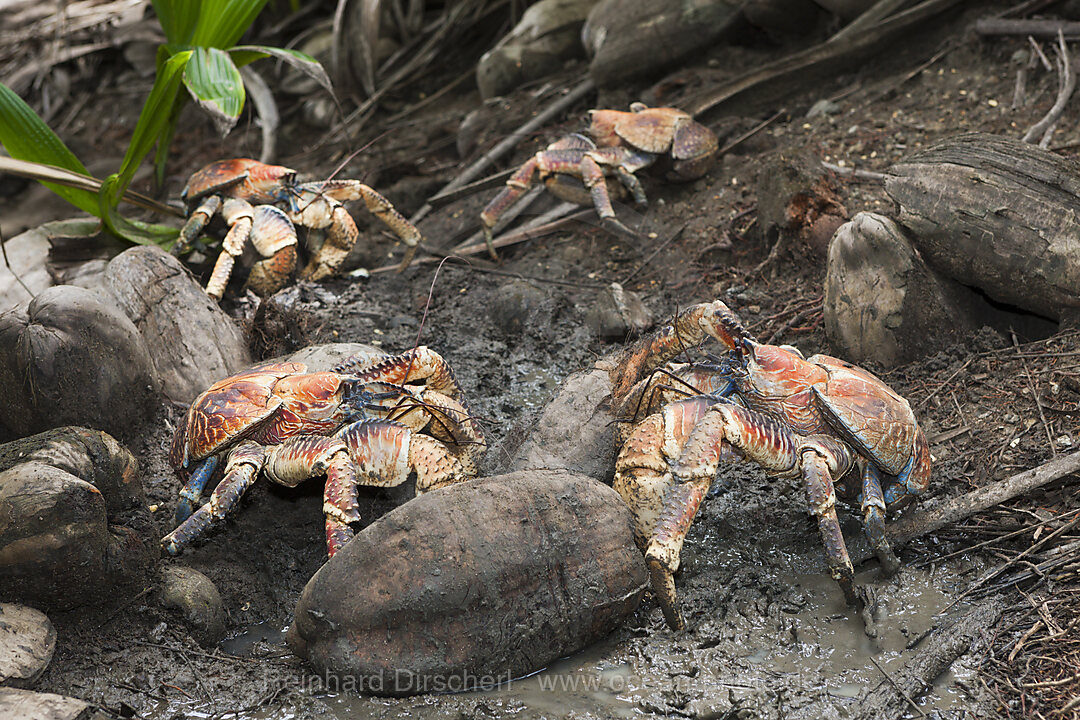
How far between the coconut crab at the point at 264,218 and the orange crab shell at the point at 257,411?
2.21 m

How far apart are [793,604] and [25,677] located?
2.81 meters

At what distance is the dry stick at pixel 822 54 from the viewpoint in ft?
22.4

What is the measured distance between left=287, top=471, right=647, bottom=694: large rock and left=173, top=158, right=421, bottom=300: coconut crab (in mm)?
3459

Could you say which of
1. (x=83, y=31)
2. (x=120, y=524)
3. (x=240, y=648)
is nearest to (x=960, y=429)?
(x=240, y=648)

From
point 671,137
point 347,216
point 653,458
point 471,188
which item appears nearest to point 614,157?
point 671,137

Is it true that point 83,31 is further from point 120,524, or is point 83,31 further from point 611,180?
point 120,524

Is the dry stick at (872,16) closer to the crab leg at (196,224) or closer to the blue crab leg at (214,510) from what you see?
the crab leg at (196,224)

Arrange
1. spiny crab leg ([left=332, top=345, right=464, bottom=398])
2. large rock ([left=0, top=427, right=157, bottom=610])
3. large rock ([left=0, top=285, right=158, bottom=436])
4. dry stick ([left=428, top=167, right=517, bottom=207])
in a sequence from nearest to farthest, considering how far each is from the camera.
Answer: large rock ([left=0, top=427, right=157, bottom=610]), large rock ([left=0, top=285, right=158, bottom=436]), spiny crab leg ([left=332, top=345, right=464, bottom=398]), dry stick ([left=428, top=167, right=517, bottom=207])

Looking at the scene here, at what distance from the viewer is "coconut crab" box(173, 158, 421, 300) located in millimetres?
6148

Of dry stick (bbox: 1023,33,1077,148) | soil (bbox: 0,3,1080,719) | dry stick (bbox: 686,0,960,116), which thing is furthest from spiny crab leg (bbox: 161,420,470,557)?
dry stick (bbox: 686,0,960,116)

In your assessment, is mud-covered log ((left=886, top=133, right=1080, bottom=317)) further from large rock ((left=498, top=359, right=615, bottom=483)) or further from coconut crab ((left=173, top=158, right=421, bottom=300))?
coconut crab ((left=173, top=158, right=421, bottom=300))

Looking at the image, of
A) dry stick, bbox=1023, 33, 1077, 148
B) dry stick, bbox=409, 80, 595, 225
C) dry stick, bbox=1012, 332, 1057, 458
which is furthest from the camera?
dry stick, bbox=409, 80, 595, 225

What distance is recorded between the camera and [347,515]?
353 centimetres

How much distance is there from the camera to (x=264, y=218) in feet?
20.5
